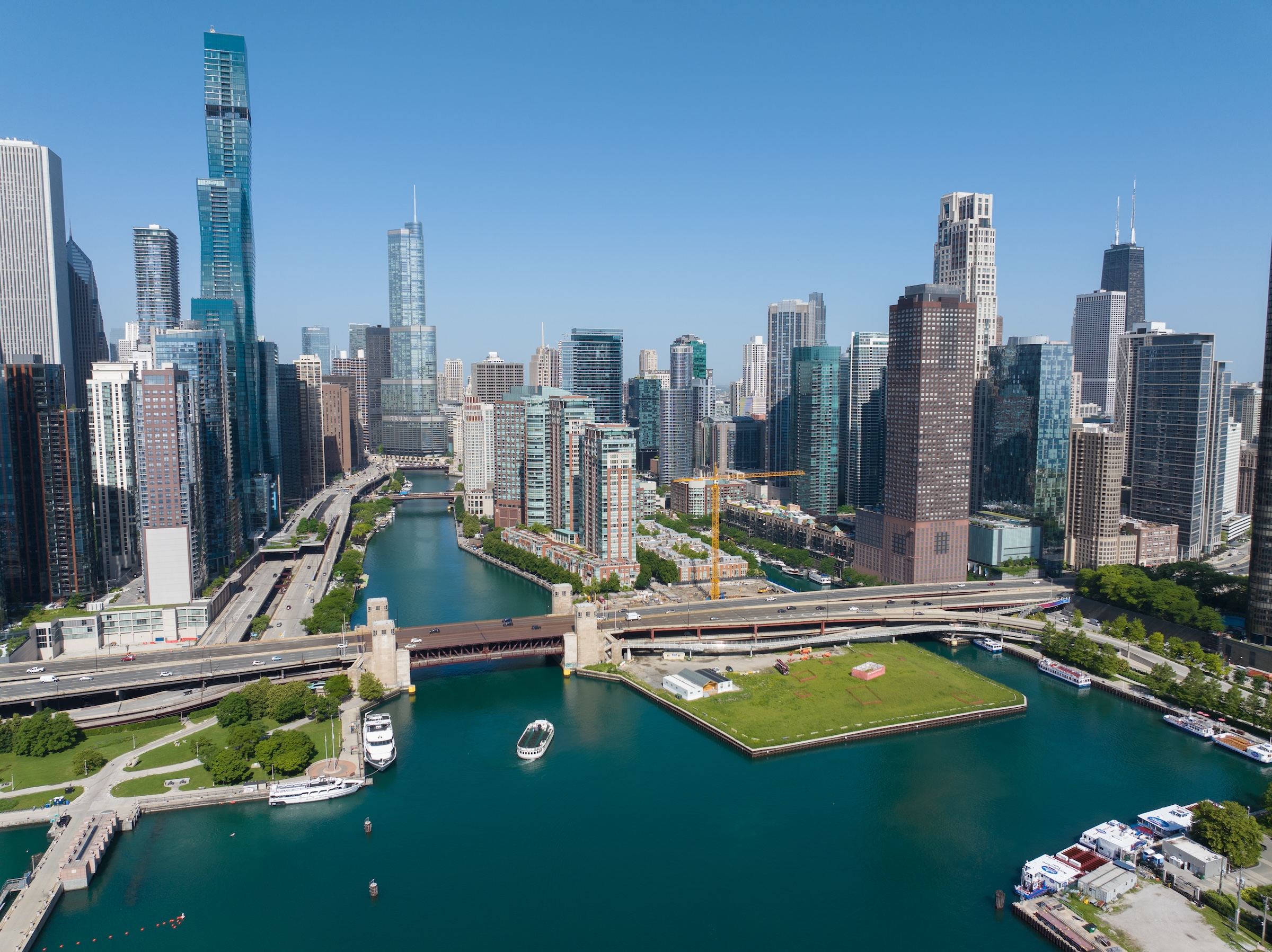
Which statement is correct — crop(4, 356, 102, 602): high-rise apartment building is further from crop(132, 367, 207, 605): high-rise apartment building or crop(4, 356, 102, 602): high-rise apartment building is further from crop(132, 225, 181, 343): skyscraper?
crop(132, 225, 181, 343): skyscraper

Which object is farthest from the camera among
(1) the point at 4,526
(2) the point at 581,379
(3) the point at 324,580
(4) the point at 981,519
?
(2) the point at 581,379

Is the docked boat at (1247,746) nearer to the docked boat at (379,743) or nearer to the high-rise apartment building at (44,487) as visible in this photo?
the docked boat at (379,743)

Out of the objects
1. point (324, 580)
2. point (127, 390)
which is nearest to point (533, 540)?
point (324, 580)

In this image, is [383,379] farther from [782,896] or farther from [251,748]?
[782,896]

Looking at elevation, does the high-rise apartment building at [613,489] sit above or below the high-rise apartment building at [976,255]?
below

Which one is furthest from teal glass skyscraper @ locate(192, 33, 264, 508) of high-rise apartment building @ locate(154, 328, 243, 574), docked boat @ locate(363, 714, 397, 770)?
docked boat @ locate(363, 714, 397, 770)

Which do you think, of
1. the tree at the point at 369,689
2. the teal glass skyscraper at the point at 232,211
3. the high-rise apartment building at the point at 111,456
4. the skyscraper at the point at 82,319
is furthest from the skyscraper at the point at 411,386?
the tree at the point at 369,689
